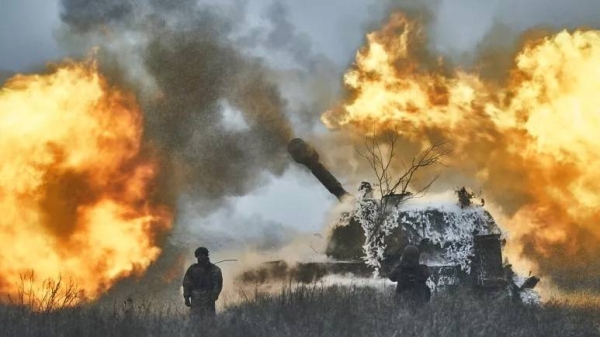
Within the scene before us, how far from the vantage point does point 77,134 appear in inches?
611

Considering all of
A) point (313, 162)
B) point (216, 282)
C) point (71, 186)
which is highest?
point (313, 162)

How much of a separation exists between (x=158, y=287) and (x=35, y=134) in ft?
19.3

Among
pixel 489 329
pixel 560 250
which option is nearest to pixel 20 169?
pixel 489 329

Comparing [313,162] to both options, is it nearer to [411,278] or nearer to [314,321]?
[411,278]

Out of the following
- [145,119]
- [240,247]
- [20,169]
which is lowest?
[240,247]

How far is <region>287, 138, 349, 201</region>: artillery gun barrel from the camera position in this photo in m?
17.5

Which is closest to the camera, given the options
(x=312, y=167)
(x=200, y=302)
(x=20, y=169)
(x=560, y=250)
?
(x=200, y=302)

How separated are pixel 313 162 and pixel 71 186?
6.13m

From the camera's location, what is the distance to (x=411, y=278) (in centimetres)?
1156

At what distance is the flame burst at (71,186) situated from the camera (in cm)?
1469

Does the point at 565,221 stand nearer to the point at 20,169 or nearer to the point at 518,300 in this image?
the point at 518,300

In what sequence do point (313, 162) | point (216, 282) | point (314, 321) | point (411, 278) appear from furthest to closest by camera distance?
1. point (313, 162)
2. point (411, 278)
3. point (216, 282)
4. point (314, 321)

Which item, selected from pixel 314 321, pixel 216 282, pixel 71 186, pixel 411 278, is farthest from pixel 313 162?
Answer: pixel 314 321

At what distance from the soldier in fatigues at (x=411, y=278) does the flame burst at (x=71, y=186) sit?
7.27 m
